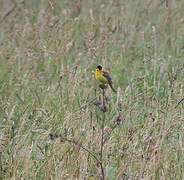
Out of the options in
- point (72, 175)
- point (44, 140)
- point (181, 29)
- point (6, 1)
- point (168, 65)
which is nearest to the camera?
point (72, 175)

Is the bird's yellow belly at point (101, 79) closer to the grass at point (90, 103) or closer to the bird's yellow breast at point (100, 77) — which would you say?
the bird's yellow breast at point (100, 77)

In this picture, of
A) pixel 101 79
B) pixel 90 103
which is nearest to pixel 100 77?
pixel 101 79

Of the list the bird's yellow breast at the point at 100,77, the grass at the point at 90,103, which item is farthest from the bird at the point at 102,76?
the grass at the point at 90,103

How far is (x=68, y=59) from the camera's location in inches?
219

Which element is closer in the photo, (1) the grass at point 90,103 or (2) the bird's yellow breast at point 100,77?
(1) the grass at point 90,103

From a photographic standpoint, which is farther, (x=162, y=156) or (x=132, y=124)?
(x=132, y=124)

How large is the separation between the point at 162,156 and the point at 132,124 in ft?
2.46

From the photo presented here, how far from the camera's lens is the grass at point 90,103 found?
10.5ft

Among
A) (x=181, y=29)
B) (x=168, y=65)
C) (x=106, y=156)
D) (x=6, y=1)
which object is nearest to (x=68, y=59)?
(x=168, y=65)

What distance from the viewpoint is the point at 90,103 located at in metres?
4.05

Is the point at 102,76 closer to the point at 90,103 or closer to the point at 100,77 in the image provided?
the point at 100,77

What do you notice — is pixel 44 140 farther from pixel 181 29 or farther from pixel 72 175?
pixel 181 29

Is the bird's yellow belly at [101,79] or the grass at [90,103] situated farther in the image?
the bird's yellow belly at [101,79]

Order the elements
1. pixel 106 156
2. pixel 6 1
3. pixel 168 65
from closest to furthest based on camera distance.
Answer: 1. pixel 106 156
2. pixel 168 65
3. pixel 6 1
